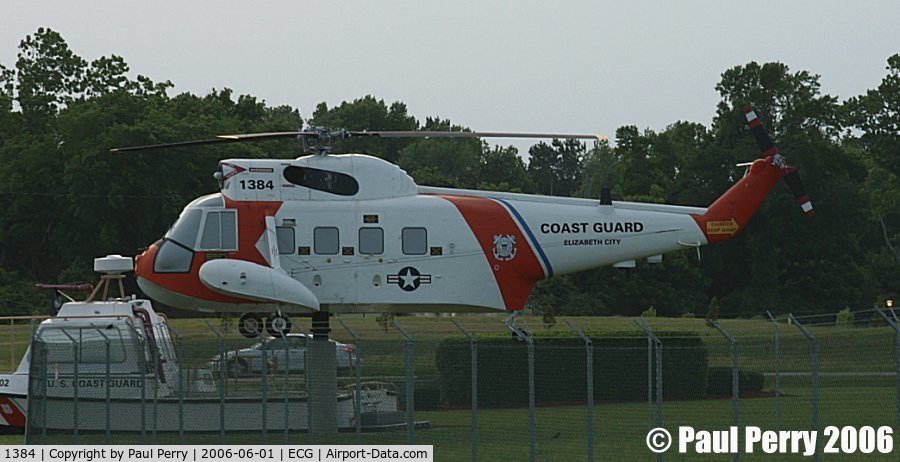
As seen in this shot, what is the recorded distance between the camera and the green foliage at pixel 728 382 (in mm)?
22500

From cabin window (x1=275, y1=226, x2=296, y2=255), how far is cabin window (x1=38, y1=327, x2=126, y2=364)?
3.40 metres

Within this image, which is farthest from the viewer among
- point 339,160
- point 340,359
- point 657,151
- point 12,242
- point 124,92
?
point 657,151

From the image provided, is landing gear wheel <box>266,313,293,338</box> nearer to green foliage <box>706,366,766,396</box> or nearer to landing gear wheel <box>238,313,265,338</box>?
landing gear wheel <box>238,313,265,338</box>

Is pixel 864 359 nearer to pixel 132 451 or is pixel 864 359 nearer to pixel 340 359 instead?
pixel 132 451

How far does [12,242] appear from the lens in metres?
66.2

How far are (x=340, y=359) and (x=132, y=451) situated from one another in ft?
33.2

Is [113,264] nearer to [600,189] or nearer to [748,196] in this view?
[748,196]

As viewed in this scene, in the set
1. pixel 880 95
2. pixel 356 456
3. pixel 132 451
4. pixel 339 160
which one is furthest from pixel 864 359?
pixel 880 95

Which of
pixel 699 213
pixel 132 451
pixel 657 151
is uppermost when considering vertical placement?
pixel 657 151

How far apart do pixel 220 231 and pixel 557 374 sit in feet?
24.0

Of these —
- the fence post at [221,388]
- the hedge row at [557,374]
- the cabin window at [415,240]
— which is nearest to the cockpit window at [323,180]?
the cabin window at [415,240]

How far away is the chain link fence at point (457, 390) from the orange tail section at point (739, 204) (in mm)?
3105

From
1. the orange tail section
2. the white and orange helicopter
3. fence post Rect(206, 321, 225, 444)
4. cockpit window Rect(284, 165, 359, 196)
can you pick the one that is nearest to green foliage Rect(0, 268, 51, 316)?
the white and orange helicopter

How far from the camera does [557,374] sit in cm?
2419
